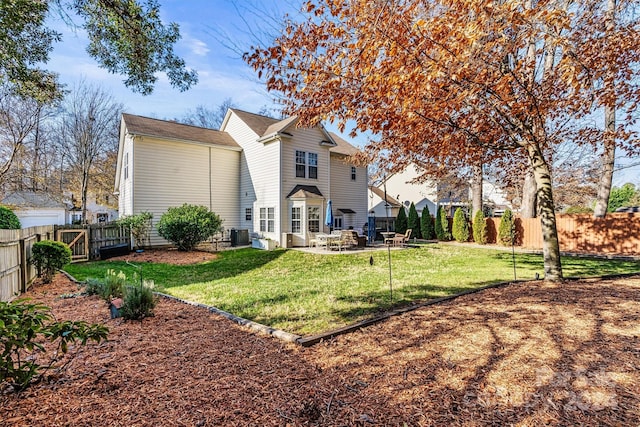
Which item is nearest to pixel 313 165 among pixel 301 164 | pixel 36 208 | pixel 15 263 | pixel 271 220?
pixel 301 164

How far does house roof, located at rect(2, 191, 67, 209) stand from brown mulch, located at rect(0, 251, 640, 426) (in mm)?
26496

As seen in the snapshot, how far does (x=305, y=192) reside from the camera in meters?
15.5

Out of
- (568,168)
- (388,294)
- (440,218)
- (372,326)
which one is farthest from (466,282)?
(568,168)

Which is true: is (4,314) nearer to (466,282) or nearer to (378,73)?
(378,73)

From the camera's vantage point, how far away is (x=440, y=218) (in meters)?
19.5

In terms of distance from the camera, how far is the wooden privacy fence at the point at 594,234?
1262 centimetres

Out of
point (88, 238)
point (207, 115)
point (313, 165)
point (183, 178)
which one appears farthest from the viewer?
point (207, 115)

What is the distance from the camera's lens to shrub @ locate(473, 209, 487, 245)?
55.7 ft

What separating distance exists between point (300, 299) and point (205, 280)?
137 inches

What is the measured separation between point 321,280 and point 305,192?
8.26 m

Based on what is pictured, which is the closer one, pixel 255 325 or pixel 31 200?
pixel 255 325

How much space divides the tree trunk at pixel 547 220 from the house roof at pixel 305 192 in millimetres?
10099

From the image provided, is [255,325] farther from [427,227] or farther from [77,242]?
[427,227]

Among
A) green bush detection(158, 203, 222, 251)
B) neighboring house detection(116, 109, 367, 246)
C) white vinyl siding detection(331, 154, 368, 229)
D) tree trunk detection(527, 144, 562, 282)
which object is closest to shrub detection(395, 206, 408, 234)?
white vinyl siding detection(331, 154, 368, 229)
